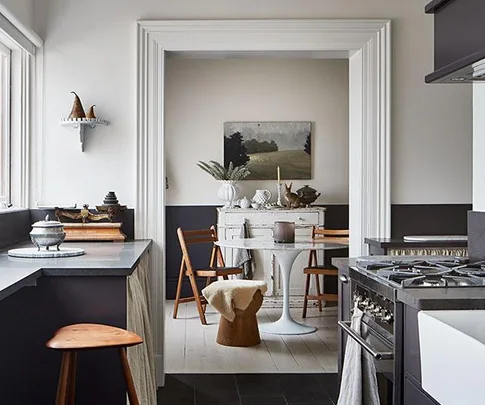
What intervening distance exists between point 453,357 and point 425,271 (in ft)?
3.86

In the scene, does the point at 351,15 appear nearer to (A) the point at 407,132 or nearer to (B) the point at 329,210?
(A) the point at 407,132

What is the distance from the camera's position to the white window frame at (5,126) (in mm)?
4238

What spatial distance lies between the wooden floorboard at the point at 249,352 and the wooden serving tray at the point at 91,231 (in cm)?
111

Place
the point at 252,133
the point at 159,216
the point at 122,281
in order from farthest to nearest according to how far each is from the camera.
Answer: the point at 252,133 < the point at 159,216 < the point at 122,281

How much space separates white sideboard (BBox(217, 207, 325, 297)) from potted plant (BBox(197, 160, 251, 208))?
8.6 inches

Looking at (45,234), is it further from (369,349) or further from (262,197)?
(262,197)

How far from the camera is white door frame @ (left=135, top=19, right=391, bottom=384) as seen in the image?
4.35m

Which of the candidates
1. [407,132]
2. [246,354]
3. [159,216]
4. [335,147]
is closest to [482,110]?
[407,132]

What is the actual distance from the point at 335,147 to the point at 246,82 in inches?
46.5

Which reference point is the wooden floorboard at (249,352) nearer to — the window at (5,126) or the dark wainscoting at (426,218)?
the dark wainscoting at (426,218)

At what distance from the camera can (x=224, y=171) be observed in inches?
289

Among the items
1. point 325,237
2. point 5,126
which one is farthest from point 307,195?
point 5,126

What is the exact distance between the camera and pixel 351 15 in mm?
4430

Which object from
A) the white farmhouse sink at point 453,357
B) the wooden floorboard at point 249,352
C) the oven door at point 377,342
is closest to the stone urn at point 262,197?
the wooden floorboard at point 249,352
